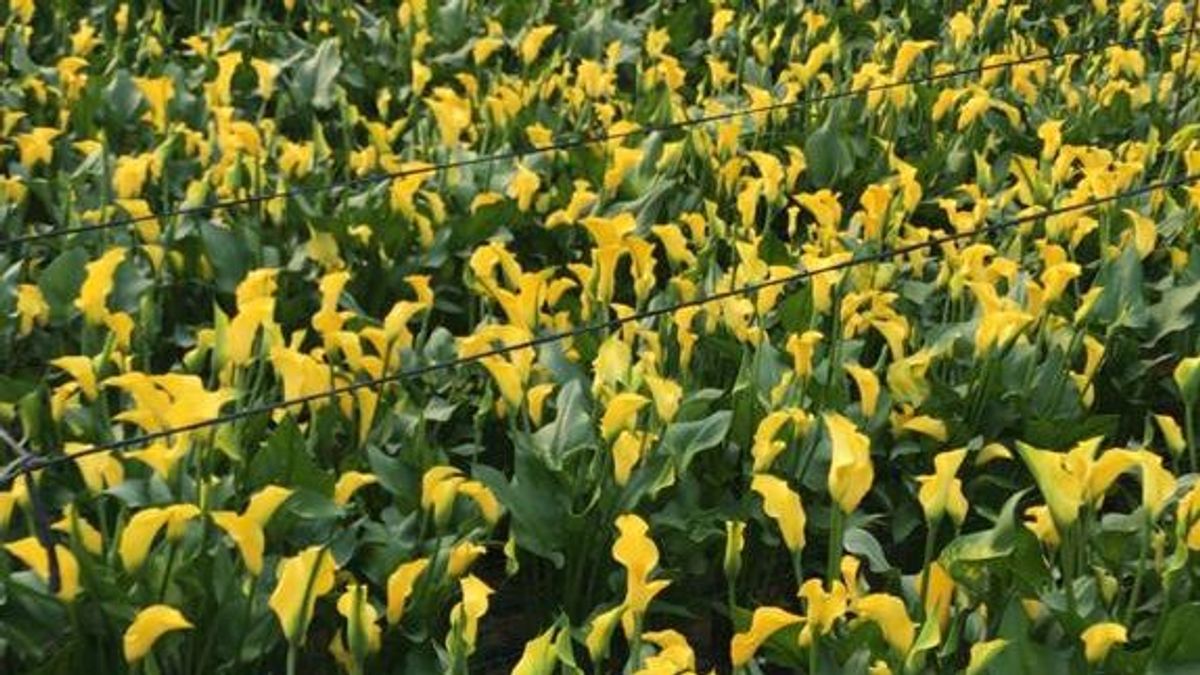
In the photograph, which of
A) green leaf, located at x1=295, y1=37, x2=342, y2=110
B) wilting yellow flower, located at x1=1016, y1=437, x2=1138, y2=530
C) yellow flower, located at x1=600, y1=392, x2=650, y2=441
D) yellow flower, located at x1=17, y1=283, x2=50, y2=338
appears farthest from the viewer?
green leaf, located at x1=295, y1=37, x2=342, y2=110

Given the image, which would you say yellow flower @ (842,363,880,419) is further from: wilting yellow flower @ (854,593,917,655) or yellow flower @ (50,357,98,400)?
yellow flower @ (50,357,98,400)

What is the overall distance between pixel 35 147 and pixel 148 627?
181 cm

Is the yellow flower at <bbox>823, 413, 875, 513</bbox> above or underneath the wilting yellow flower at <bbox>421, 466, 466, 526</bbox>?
above

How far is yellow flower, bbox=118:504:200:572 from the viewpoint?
203 cm

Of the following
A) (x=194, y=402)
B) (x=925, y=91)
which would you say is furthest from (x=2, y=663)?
(x=925, y=91)

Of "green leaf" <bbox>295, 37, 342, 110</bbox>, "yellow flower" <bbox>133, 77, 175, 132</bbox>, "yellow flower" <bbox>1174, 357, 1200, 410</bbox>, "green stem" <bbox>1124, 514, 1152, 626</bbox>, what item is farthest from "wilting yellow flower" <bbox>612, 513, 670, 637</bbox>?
"green leaf" <bbox>295, 37, 342, 110</bbox>

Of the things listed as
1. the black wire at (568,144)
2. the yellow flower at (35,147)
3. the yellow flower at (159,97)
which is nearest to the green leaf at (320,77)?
the yellow flower at (159,97)

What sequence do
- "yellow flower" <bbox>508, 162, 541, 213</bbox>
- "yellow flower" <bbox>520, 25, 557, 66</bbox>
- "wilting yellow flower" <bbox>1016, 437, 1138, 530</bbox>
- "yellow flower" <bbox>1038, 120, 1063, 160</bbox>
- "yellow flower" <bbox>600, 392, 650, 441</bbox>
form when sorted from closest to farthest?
1. "wilting yellow flower" <bbox>1016, 437, 1138, 530</bbox>
2. "yellow flower" <bbox>600, 392, 650, 441</bbox>
3. "yellow flower" <bbox>508, 162, 541, 213</bbox>
4. "yellow flower" <bbox>1038, 120, 1063, 160</bbox>
5. "yellow flower" <bbox>520, 25, 557, 66</bbox>

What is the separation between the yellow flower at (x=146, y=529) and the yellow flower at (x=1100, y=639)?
1045mm

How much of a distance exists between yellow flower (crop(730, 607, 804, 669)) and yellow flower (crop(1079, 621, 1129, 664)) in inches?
13.2

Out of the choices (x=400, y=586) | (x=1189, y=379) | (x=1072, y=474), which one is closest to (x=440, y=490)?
(x=400, y=586)

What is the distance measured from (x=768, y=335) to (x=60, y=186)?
1423mm

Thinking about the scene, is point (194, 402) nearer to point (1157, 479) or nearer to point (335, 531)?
point (335, 531)

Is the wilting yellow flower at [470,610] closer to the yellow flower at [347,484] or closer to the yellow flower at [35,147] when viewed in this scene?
the yellow flower at [347,484]
